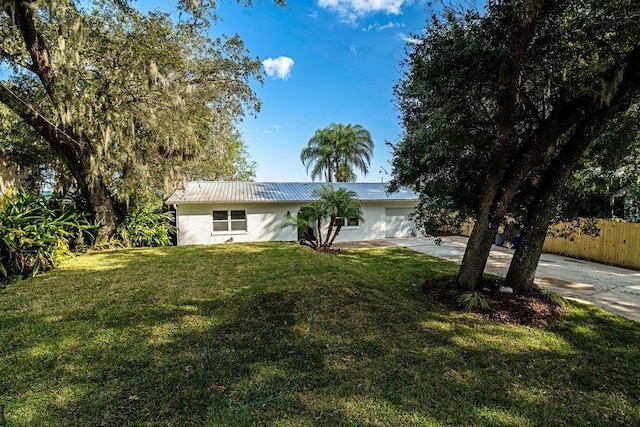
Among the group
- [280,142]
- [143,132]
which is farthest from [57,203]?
[280,142]

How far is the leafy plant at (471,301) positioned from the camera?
4.78 m

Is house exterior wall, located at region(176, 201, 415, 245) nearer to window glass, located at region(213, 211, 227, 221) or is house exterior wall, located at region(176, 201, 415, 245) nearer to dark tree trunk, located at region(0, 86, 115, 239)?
window glass, located at region(213, 211, 227, 221)

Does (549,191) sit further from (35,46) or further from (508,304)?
(35,46)

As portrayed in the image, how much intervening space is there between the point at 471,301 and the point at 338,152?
18736 millimetres

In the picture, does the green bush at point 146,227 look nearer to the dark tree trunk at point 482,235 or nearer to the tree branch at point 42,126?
the tree branch at point 42,126

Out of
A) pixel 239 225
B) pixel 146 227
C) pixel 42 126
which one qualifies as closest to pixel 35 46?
pixel 42 126

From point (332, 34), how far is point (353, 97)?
8318 mm

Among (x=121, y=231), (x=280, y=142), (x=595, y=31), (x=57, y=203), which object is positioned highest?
(x=280, y=142)

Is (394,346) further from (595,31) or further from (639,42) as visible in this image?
(639,42)

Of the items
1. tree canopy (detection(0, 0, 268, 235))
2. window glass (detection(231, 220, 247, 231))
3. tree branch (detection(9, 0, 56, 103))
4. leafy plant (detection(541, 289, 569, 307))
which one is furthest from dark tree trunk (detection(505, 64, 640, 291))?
window glass (detection(231, 220, 247, 231))

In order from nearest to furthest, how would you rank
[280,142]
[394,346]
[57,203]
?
[394,346]
[57,203]
[280,142]

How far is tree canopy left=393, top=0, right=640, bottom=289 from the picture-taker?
381cm

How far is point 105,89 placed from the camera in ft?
24.9

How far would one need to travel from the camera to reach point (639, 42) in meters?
3.79
